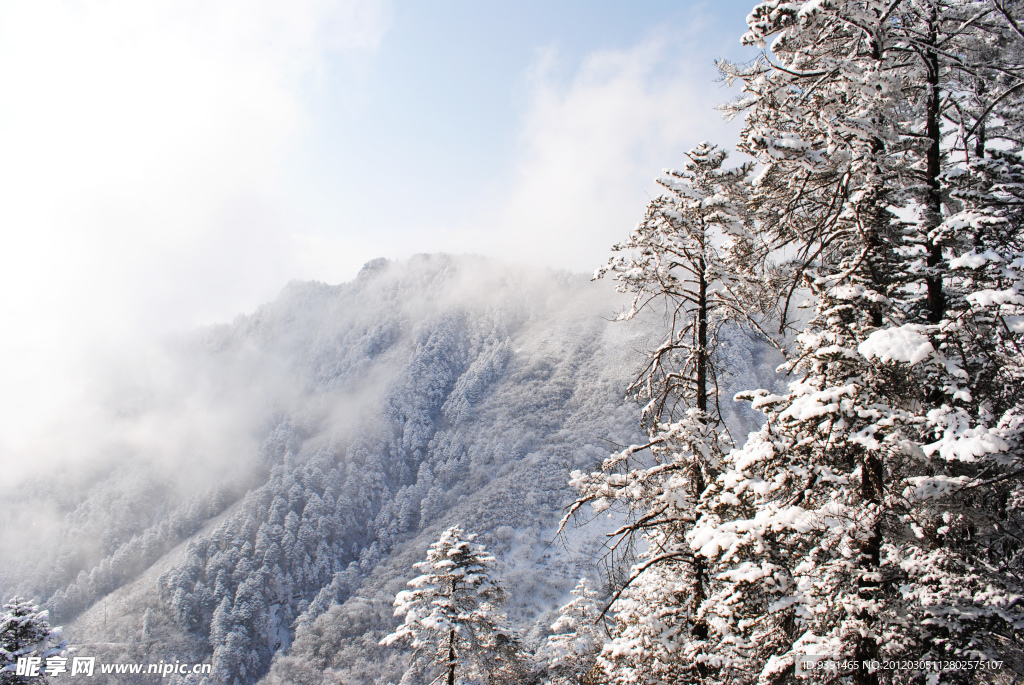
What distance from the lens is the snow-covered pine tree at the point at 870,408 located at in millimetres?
5133

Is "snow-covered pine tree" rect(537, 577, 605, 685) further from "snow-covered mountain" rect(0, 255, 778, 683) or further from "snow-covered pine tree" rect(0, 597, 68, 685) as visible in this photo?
"snow-covered mountain" rect(0, 255, 778, 683)

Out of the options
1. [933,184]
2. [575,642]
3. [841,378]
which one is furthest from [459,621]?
[933,184]

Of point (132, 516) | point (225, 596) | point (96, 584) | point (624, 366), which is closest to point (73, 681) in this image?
point (225, 596)

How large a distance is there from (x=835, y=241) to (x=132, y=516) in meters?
224

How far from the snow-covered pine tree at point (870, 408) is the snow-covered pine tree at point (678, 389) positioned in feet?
2.78

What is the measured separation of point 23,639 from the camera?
19.3 m

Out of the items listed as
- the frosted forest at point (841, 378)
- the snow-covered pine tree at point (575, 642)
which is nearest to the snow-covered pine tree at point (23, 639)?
the snow-covered pine tree at point (575, 642)

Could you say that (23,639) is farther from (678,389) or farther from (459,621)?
(678,389)

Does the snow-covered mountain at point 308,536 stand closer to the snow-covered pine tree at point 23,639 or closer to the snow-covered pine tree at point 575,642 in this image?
the snow-covered pine tree at point 575,642

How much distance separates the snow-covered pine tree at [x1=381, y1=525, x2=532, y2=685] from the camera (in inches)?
684

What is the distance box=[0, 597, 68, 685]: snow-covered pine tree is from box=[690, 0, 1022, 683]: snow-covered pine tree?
79.1ft

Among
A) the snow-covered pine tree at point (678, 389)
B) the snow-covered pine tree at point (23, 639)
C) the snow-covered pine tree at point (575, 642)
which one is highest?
the snow-covered pine tree at point (678, 389)

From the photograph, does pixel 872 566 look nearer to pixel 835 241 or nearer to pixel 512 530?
pixel 835 241

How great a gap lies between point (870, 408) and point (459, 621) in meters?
15.6
